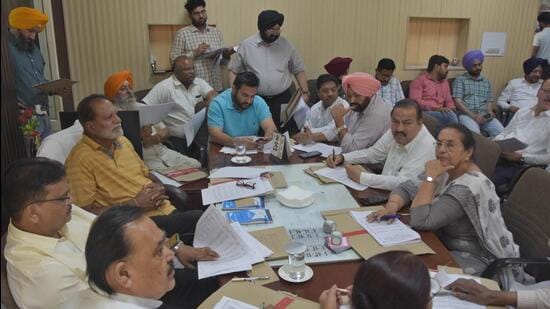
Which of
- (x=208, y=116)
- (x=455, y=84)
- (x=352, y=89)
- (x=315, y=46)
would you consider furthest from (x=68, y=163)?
(x=455, y=84)

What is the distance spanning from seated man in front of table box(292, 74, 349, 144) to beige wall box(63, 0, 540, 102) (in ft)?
5.31

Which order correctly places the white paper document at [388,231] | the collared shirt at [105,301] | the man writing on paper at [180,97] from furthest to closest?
the man writing on paper at [180,97] < the white paper document at [388,231] < the collared shirt at [105,301]

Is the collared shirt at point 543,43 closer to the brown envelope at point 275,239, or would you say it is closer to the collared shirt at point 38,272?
the brown envelope at point 275,239

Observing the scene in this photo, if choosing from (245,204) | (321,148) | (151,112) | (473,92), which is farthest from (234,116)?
(473,92)

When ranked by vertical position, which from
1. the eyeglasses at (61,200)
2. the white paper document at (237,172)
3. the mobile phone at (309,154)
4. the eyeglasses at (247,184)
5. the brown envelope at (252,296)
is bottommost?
the brown envelope at (252,296)

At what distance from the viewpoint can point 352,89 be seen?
297 centimetres

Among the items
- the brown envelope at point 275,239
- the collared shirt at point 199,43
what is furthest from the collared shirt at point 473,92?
the brown envelope at point 275,239

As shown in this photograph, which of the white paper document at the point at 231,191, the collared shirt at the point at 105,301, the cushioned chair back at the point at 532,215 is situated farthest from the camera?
the white paper document at the point at 231,191

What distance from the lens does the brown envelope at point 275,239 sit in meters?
1.60

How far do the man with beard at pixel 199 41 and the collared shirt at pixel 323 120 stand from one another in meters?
1.32

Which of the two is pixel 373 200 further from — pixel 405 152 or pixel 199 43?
pixel 199 43

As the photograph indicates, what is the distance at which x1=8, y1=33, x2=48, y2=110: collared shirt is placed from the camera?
10.8ft

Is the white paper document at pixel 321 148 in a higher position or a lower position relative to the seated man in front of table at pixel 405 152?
lower

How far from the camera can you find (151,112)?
3174 millimetres
